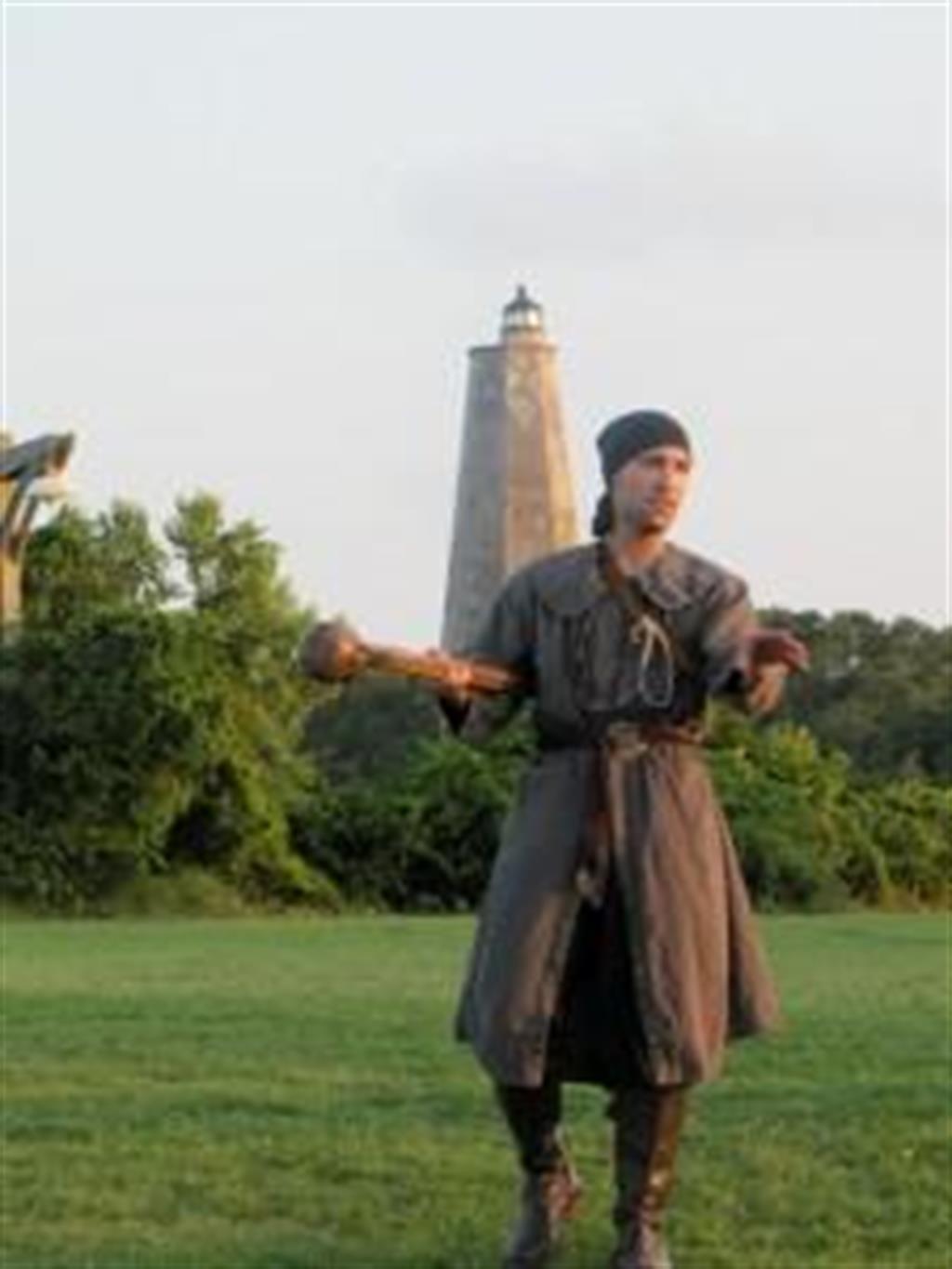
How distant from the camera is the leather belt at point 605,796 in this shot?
6086 millimetres

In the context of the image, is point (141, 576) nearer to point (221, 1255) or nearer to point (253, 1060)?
point (253, 1060)

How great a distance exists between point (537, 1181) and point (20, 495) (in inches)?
1261

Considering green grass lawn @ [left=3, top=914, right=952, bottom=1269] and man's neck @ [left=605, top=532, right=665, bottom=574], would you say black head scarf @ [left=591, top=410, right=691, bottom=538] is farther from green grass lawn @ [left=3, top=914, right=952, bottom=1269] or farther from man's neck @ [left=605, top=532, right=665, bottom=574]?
green grass lawn @ [left=3, top=914, right=952, bottom=1269]

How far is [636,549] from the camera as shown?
6281 mm

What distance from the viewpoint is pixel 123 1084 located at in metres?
10.5

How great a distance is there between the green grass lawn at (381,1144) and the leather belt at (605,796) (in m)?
1.27

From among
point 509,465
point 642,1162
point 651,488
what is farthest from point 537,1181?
point 509,465

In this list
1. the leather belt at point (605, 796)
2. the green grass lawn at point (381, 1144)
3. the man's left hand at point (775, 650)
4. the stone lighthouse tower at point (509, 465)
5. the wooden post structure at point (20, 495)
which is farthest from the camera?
the stone lighthouse tower at point (509, 465)

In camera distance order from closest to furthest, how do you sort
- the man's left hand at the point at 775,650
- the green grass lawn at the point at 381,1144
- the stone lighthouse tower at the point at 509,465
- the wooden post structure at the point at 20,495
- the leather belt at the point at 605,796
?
the man's left hand at the point at 775,650 < the leather belt at the point at 605,796 < the green grass lawn at the point at 381,1144 < the wooden post structure at the point at 20,495 < the stone lighthouse tower at the point at 509,465

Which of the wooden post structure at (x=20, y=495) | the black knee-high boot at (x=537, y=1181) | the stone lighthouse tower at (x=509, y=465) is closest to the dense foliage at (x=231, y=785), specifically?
the wooden post structure at (x=20, y=495)

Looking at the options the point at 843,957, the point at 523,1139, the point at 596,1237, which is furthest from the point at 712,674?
the point at 843,957

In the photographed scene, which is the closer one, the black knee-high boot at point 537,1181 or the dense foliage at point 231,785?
the black knee-high boot at point 537,1181

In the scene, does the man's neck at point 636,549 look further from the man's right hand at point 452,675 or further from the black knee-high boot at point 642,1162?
the black knee-high boot at point 642,1162

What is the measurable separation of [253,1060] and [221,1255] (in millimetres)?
4635
